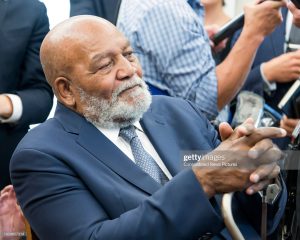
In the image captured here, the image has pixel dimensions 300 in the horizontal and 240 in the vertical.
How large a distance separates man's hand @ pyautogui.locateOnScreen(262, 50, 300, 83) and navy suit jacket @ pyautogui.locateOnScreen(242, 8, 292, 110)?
50 mm

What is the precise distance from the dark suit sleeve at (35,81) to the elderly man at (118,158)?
0.44m

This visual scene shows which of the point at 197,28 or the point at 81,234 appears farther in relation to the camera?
the point at 197,28

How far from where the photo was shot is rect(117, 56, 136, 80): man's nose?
1.54 meters

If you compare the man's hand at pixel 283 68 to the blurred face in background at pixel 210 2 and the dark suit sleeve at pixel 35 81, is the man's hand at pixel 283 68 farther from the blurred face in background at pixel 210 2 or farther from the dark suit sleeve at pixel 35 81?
the dark suit sleeve at pixel 35 81

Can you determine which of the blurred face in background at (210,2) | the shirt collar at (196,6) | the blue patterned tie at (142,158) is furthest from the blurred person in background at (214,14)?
the blue patterned tie at (142,158)

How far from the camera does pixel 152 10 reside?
6.37 ft

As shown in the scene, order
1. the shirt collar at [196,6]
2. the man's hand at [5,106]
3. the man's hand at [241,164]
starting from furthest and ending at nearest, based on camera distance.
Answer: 1. the shirt collar at [196,6]
2. the man's hand at [5,106]
3. the man's hand at [241,164]

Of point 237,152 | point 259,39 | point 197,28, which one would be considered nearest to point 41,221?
point 237,152

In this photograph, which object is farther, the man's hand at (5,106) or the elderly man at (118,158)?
the man's hand at (5,106)

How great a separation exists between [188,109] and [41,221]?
57 centimetres

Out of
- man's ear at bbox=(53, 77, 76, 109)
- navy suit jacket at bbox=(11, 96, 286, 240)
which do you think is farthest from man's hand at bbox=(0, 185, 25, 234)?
man's ear at bbox=(53, 77, 76, 109)

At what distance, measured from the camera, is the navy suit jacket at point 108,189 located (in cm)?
126

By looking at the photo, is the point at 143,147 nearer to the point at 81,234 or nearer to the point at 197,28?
the point at 81,234

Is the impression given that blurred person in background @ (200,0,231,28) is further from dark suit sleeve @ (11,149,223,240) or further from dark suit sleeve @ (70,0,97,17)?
dark suit sleeve @ (11,149,223,240)
